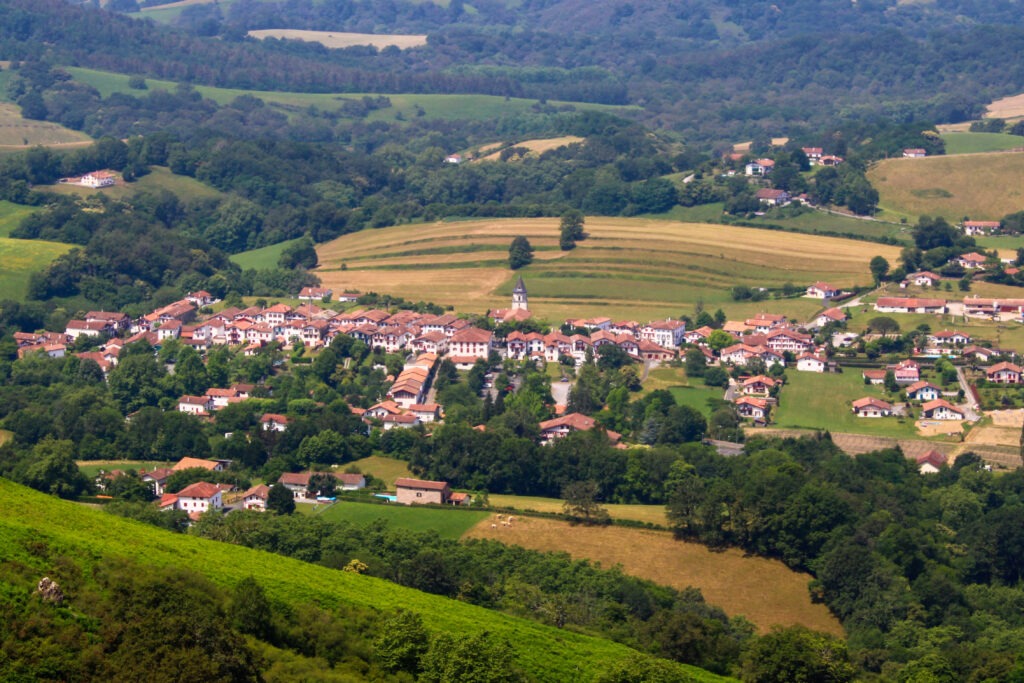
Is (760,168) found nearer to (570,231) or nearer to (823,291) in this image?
(570,231)

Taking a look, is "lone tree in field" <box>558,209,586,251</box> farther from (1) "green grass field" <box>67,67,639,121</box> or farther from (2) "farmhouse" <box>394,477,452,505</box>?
(1) "green grass field" <box>67,67,639,121</box>

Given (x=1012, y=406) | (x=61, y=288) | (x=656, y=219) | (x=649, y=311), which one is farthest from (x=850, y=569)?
(x=656, y=219)

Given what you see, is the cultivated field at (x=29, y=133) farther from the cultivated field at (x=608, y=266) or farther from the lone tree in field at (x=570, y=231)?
the lone tree in field at (x=570, y=231)

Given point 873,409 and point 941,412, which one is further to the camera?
point 873,409

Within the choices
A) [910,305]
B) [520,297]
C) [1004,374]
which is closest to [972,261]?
[910,305]

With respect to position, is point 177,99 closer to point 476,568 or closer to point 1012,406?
point 1012,406

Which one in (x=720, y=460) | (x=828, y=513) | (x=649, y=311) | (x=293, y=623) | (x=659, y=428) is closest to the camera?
(x=293, y=623)

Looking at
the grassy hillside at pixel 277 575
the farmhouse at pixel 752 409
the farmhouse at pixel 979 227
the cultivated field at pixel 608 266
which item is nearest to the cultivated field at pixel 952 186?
the farmhouse at pixel 979 227
